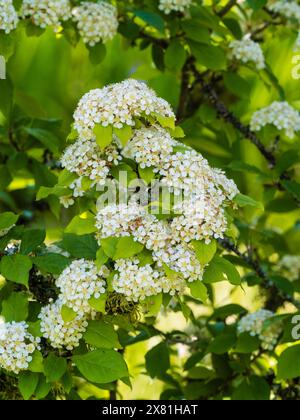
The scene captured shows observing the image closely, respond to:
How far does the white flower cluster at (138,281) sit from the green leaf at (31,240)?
10.3 inches

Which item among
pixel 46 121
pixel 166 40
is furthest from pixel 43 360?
pixel 166 40

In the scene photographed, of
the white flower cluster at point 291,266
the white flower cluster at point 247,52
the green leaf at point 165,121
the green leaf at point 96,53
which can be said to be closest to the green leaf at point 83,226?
the green leaf at point 165,121

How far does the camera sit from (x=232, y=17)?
2.44 meters

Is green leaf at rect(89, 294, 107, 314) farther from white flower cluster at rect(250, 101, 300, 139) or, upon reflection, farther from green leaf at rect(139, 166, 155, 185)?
white flower cluster at rect(250, 101, 300, 139)

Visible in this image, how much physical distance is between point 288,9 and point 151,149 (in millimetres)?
1164

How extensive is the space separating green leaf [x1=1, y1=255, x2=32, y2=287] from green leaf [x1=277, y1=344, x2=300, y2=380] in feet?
1.87

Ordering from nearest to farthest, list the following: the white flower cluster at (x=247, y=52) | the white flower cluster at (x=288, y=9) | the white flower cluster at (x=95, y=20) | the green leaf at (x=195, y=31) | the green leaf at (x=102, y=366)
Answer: the green leaf at (x=102, y=366) → the white flower cluster at (x=95, y=20) → the green leaf at (x=195, y=31) → the white flower cluster at (x=247, y=52) → the white flower cluster at (x=288, y=9)

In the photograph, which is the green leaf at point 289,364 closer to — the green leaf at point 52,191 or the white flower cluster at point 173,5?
the green leaf at point 52,191

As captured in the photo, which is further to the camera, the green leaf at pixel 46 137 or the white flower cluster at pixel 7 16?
the green leaf at pixel 46 137

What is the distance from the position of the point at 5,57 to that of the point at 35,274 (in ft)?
1.54

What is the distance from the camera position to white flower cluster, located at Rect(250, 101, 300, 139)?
2176mm

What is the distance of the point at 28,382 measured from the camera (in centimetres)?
145

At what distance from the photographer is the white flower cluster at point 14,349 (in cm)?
141
